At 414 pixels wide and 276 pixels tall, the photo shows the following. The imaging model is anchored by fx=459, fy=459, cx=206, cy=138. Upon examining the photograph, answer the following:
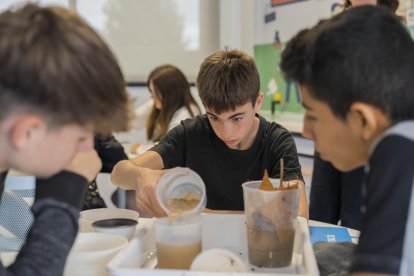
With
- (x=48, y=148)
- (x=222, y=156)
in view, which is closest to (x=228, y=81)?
(x=222, y=156)

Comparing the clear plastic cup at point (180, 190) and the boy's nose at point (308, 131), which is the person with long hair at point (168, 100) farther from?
the boy's nose at point (308, 131)

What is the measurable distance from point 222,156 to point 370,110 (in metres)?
0.77

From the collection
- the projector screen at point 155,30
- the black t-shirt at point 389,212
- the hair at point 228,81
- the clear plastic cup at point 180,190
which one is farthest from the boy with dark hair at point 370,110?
the projector screen at point 155,30

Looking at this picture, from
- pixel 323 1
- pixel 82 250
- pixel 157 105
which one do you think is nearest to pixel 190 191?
pixel 82 250

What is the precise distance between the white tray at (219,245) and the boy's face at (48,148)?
184 millimetres

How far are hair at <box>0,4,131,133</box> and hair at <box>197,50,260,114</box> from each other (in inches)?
26.1

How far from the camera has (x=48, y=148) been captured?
2.06 feet

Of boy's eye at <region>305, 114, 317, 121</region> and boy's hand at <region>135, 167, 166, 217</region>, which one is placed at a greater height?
boy's eye at <region>305, 114, 317, 121</region>

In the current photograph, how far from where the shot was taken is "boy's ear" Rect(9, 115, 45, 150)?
0.59 m

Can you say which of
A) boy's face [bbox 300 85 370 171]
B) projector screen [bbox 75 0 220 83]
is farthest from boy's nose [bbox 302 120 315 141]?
projector screen [bbox 75 0 220 83]

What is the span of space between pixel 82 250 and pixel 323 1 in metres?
2.30

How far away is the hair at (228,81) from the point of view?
128 centimetres

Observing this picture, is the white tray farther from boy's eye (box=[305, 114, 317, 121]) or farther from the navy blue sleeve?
boy's eye (box=[305, 114, 317, 121])

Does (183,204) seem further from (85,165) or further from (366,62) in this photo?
(366,62)
